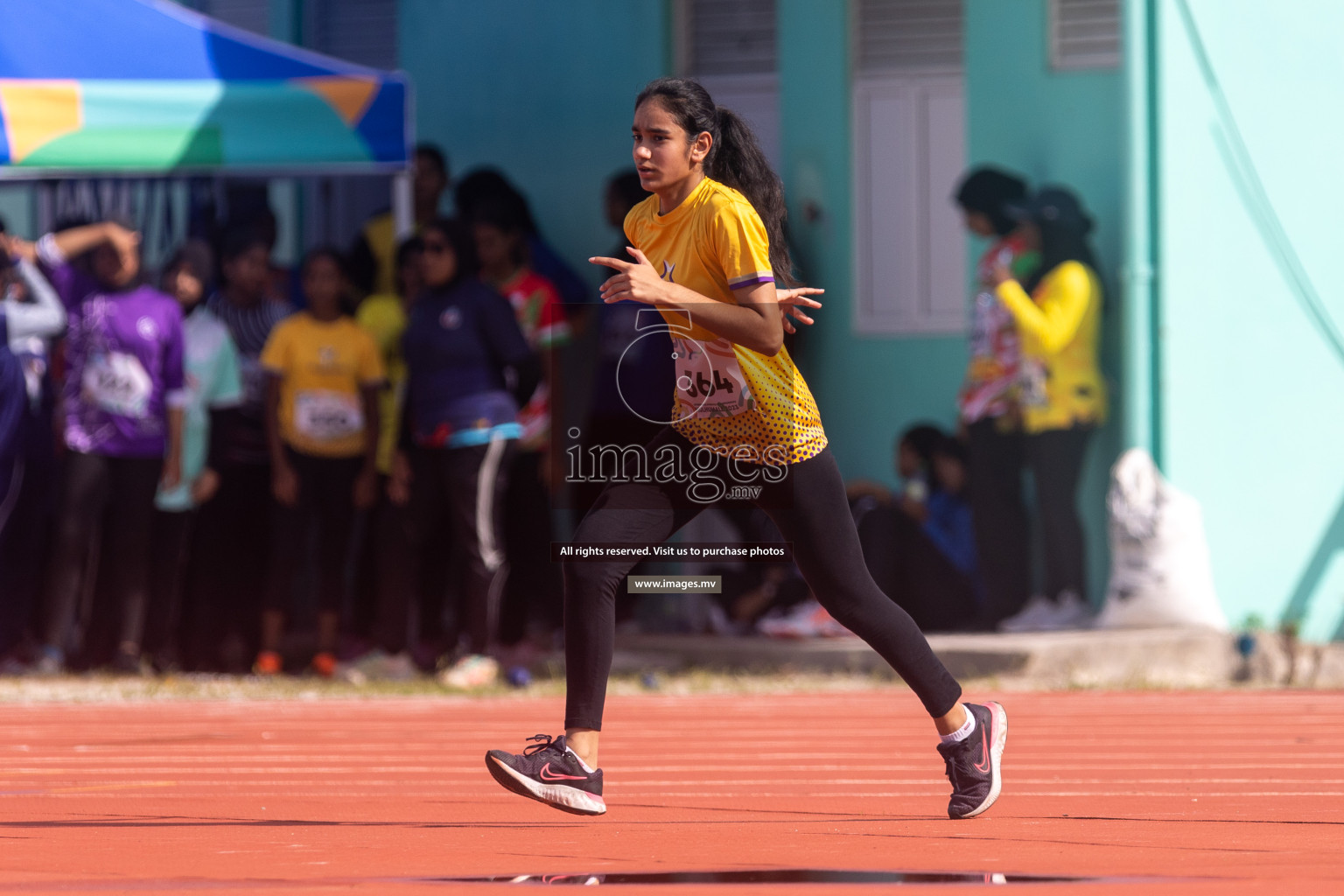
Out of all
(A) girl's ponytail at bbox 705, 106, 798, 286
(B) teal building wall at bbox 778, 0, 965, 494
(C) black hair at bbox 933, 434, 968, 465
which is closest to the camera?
(A) girl's ponytail at bbox 705, 106, 798, 286

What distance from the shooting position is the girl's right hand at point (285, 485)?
1073cm

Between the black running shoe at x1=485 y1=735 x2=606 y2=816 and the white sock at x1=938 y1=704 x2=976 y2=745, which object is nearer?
the black running shoe at x1=485 y1=735 x2=606 y2=816

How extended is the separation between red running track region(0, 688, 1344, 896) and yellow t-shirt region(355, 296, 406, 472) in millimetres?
1758

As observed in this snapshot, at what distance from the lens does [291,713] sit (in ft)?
30.2

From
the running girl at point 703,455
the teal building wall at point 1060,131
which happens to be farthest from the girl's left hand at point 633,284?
the teal building wall at point 1060,131

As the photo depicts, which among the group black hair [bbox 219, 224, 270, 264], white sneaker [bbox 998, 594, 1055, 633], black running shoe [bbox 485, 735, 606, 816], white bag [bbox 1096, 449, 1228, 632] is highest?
black hair [bbox 219, 224, 270, 264]

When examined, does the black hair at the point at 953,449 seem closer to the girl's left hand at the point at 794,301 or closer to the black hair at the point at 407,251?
the black hair at the point at 407,251

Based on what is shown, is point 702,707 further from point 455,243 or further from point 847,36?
point 847,36

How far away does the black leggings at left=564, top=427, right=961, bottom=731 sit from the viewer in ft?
17.4

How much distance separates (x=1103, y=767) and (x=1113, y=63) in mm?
5724

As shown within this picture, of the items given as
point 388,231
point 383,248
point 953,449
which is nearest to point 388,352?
point 383,248

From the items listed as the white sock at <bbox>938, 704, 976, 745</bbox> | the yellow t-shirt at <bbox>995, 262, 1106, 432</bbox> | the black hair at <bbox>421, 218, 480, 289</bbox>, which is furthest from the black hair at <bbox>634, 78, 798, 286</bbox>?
the yellow t-shirt at <bbox>995, 262, 1106, 432</bbox>

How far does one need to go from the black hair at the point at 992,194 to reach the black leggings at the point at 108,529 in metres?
4.37

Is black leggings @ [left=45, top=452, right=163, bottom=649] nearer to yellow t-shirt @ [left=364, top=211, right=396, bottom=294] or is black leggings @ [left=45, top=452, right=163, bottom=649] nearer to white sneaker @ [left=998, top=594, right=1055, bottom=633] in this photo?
yellow t-shirt @ [left=364, top=211, right=396, bottom=294]
